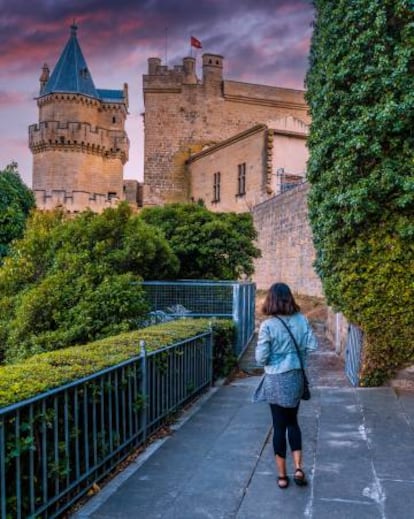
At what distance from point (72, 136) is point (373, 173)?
41.6 meters

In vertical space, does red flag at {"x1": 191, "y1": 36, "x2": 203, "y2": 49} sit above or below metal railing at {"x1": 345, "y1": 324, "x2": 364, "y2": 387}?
above

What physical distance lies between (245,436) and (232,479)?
1308 mm

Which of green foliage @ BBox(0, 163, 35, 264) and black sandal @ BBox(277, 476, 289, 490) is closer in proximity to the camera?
black sandal @ BBox(277, 476, 289, 490)

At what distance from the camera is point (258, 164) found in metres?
30.0

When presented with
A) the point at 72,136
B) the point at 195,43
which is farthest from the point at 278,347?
the point at 195,43

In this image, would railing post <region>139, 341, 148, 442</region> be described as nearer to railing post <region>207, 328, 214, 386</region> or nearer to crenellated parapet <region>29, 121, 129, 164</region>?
railing post <region>207, 328, 214, 386</region>

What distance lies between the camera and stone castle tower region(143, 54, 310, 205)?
42531 mm

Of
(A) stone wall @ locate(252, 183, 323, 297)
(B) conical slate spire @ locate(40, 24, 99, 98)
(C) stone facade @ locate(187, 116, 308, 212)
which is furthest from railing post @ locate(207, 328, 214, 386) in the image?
(B) conical slate spire @ locate(40, 24, 99, 98)

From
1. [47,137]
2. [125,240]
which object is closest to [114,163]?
[47,137]

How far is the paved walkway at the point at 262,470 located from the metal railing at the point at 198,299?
3.95 m

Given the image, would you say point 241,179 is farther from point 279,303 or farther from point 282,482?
point 282,482

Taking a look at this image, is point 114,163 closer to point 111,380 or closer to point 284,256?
point 284,256

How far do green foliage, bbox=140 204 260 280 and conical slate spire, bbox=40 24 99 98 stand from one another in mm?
34823

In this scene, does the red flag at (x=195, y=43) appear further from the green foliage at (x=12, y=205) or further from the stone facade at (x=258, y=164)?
the green foliage at (x=12, y=205)
